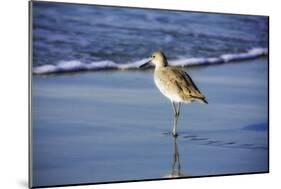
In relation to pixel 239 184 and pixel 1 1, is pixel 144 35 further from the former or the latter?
pixel 239 184

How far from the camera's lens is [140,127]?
3818mm

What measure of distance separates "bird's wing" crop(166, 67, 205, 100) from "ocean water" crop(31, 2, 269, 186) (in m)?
0.04

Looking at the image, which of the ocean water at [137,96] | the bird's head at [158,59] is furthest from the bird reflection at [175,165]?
the bird's head at [158,59]

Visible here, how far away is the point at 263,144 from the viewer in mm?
4211

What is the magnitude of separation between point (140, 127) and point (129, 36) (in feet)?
2.04

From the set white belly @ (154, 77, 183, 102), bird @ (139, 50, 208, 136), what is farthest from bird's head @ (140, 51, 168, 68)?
white belly @ (154, 77, 183, 102)

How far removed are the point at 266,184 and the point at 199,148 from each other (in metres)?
0.61

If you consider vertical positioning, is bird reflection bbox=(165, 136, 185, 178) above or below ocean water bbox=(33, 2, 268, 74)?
below

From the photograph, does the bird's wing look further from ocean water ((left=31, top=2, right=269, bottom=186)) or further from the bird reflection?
the bird reflection

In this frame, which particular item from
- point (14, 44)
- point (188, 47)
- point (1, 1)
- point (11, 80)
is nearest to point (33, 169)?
point (11, 80)

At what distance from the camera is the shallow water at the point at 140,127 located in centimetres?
360

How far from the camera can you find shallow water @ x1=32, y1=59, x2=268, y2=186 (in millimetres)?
3602

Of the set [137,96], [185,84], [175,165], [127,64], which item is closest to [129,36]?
[127,64]

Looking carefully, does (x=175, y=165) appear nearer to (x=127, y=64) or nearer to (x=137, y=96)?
(x=137, y=96)
